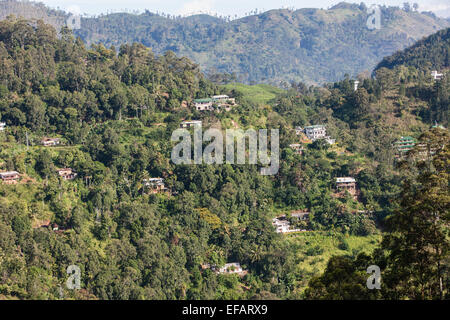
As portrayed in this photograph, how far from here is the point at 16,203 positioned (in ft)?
73.2

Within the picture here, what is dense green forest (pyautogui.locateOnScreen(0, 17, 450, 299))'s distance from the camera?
60.1 feet

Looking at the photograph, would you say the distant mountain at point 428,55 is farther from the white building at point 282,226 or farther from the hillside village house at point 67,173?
the hillside village house at point 67,173

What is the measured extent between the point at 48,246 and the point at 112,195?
15.7 ft

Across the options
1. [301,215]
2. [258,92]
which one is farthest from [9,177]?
[258,92]

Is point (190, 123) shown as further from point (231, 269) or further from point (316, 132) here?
point (231, 269)

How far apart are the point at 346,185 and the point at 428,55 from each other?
33363mm

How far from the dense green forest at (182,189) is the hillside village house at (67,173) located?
0.68 feet

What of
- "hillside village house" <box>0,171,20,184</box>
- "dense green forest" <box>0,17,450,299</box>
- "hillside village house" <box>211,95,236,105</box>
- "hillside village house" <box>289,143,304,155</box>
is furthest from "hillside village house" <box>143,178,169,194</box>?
"hillside village house" <box>211,95,236,105</box>

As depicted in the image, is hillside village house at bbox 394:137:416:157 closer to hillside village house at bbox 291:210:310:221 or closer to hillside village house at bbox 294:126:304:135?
hillside village house at bbox 294:126:304:135

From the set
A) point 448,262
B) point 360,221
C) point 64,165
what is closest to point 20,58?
point 64,165

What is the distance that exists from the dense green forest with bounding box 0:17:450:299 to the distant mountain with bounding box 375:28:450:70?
48.4 ft
